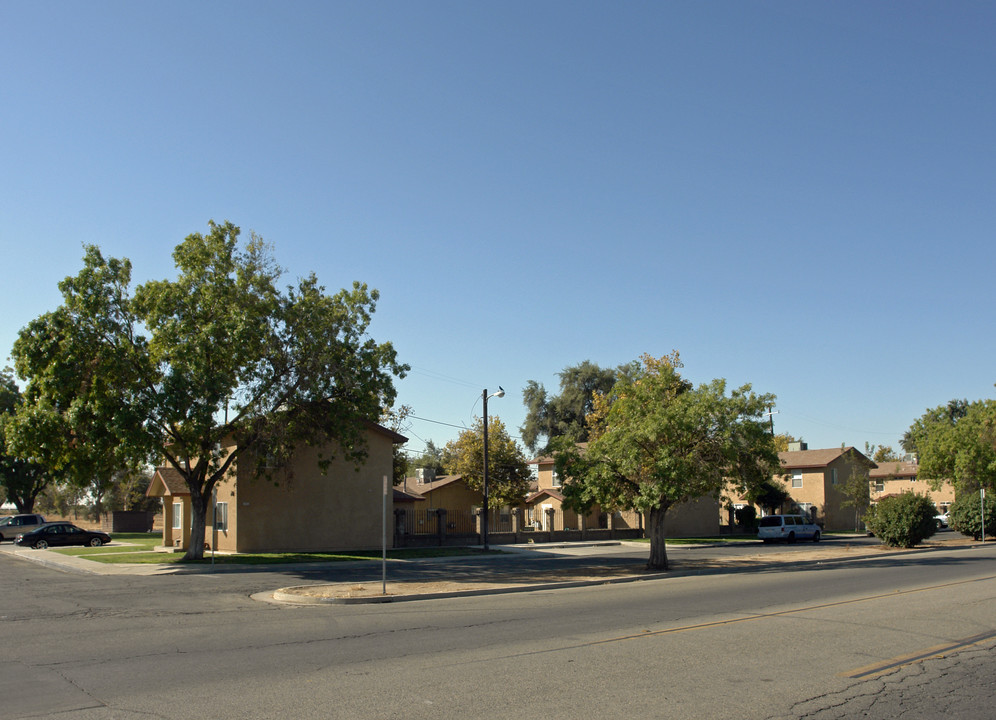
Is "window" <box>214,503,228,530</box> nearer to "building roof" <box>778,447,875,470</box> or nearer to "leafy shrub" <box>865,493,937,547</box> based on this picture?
"leafy shrub" <box>865,493,937,547</box>

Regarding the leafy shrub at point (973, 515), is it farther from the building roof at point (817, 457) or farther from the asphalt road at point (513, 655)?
the asphalt road at point (513, 655)

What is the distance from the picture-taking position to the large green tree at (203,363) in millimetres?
26281

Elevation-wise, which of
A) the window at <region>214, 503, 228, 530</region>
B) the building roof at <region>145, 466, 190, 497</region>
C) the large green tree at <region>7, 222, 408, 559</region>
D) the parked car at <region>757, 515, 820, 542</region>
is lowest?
the parked car at <region>757, 515, 820, 542</region>

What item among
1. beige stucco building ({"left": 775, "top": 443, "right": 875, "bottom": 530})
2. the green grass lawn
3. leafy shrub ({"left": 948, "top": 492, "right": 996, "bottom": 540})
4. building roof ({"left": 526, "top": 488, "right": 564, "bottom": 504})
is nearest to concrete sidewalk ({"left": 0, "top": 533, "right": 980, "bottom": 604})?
the green grass lawn

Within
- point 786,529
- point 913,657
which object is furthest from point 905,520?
point 913,657

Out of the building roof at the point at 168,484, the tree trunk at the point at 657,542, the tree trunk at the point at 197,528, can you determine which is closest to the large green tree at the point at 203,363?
the tree trunk at the point at 197,528

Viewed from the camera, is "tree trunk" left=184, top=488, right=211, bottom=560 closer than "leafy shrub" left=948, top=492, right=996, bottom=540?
Yes

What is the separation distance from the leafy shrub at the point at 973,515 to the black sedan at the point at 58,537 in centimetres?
4583

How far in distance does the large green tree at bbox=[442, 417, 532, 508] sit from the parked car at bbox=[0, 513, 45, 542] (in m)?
25.6

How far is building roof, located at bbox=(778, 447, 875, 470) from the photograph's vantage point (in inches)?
2351

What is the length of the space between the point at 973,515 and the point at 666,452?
27412 mm

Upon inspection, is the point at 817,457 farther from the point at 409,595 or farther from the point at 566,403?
the point at 409,595

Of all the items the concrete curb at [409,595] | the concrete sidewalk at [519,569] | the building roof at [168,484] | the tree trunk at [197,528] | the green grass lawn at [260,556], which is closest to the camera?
the concrete curb at [409,595]

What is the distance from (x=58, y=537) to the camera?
39594 millimetres
